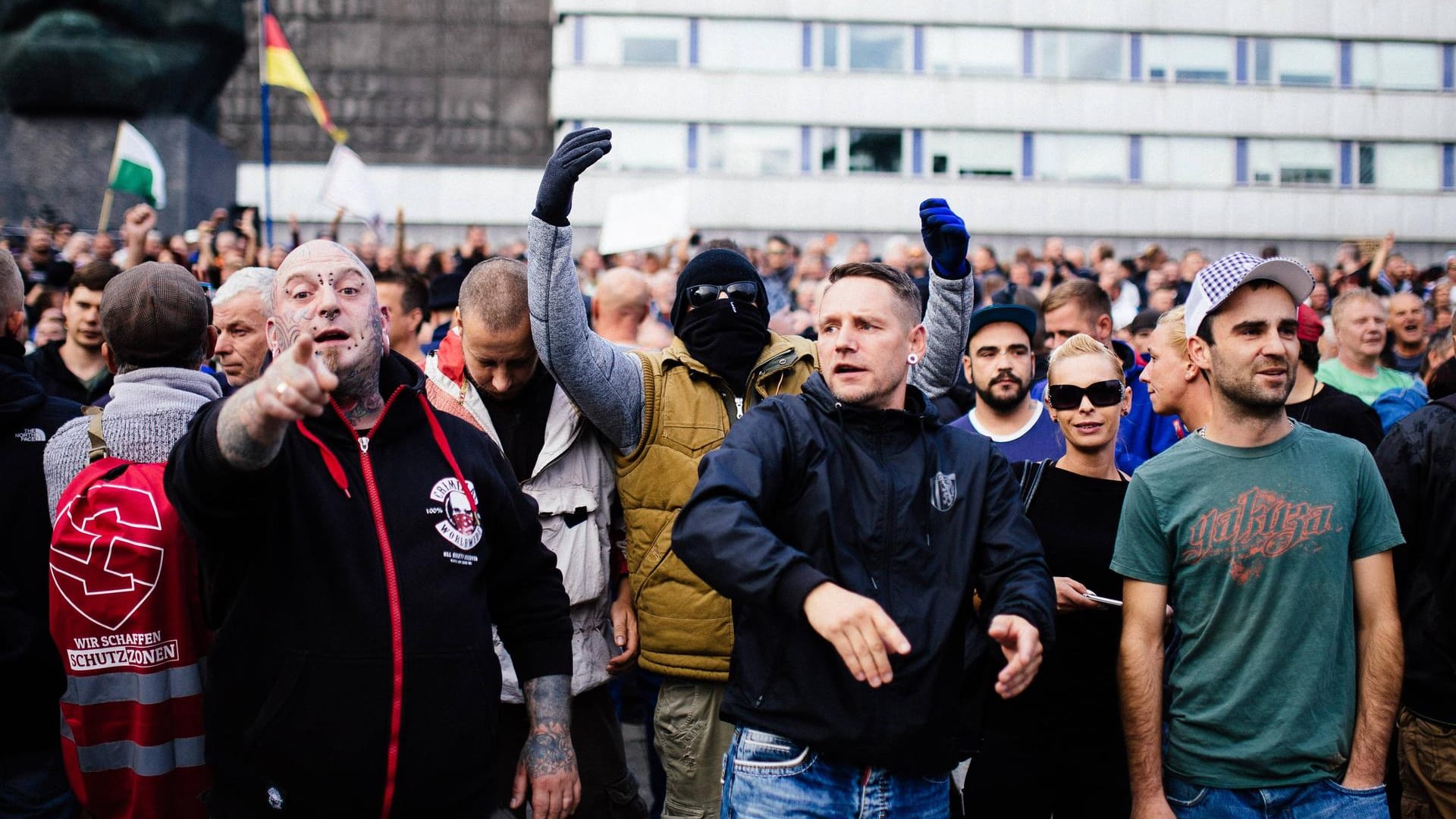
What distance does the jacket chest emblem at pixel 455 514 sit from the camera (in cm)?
304

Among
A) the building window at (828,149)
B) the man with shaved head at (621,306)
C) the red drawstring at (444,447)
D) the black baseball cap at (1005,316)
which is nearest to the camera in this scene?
the red drawstring at (444,447)

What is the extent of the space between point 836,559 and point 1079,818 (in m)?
1.71

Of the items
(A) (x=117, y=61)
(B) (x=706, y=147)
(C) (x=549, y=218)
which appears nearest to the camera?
(C) (x=549, y=218)

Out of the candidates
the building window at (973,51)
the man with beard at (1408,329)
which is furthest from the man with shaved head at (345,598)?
the building window at (973,51)

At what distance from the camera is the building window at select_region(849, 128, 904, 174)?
33.9 m

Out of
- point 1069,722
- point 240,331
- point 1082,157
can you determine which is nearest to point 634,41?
point 1082,157

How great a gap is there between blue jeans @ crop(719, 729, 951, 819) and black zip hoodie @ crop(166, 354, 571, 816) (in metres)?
0.69

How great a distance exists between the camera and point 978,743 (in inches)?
121

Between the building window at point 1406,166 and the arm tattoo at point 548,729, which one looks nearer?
the arm tattoo at point 548,729

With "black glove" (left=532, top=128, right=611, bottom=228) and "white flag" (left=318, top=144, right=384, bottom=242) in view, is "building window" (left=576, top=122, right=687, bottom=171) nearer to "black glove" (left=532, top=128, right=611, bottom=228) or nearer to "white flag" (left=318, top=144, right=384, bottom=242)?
"white flag" (left=318, top=144, right=384, bottom=242)

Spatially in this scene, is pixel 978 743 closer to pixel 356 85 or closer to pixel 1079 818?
pixel 1079 818

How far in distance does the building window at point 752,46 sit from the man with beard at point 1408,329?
26.1 metres

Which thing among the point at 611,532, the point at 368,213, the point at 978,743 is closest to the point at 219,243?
the point at 368,213

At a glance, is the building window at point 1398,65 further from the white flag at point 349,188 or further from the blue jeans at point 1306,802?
the blue jeans at point 1306,802
